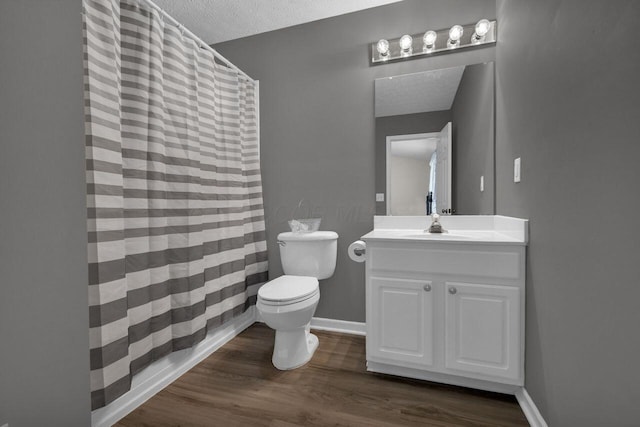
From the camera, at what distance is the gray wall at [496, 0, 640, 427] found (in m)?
0.75

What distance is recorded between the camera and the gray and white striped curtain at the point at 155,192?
1198 mm

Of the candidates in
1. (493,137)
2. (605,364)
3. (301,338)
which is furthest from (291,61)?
(605,364)

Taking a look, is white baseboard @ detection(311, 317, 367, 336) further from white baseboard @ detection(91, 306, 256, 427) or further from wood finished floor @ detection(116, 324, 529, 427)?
white baseboard @ detection(91, 306, 256, 427)

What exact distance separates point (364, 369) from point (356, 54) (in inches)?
86.8

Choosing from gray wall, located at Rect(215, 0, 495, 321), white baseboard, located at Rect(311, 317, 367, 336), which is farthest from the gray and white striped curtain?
white baseboard, located at Rect(311, 317, 367, 336)

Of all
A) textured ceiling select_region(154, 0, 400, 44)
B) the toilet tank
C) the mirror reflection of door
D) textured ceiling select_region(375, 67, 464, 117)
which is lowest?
the toilet tank

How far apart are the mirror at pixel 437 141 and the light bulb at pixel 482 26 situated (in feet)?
0.64

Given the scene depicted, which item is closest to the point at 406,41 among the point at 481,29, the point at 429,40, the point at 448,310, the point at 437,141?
the point at 429,40

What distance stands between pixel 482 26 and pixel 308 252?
1891mm

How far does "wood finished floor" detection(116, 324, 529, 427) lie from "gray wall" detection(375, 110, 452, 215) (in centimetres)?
114

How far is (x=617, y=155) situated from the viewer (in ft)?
2.57

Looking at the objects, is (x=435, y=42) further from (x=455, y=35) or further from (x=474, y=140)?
(x=474, y=140)

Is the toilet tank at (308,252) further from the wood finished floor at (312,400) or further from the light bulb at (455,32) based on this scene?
the light bulb at (455,32)

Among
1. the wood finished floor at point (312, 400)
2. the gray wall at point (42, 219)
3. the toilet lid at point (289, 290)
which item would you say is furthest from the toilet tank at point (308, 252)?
the gray wall at point (42, 219)
